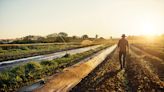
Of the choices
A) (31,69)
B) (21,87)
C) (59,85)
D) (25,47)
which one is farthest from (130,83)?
(25,47)

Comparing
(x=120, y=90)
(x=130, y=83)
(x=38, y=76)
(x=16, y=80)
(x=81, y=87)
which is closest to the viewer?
(x=120, y=90)

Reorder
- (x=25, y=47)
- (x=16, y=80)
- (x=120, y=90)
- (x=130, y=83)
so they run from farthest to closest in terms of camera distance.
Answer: (x=25, y=47), (x=16, y=80), (x=130, y=83), (x=120, y=90)

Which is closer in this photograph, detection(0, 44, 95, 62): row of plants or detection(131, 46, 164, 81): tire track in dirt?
detection(131, 46, 164, 81): tire track in dirt

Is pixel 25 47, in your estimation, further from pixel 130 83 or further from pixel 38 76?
pixel 130 83

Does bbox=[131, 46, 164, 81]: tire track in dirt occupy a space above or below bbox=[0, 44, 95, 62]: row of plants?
above

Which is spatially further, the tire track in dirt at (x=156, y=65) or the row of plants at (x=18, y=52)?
the row of plants at (x=18, y=52)

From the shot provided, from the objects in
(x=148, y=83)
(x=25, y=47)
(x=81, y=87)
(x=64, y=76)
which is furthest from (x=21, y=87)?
(x=25, y=47)

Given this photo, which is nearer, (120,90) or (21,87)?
(120,90)

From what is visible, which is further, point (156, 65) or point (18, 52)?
point (18, 52)

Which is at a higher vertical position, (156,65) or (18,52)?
(156,65)

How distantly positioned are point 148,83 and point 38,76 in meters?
6.07

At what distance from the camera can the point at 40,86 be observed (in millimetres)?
11727

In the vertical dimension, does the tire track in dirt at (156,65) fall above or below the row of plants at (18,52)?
above

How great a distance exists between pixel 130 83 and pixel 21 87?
15.8 feet
